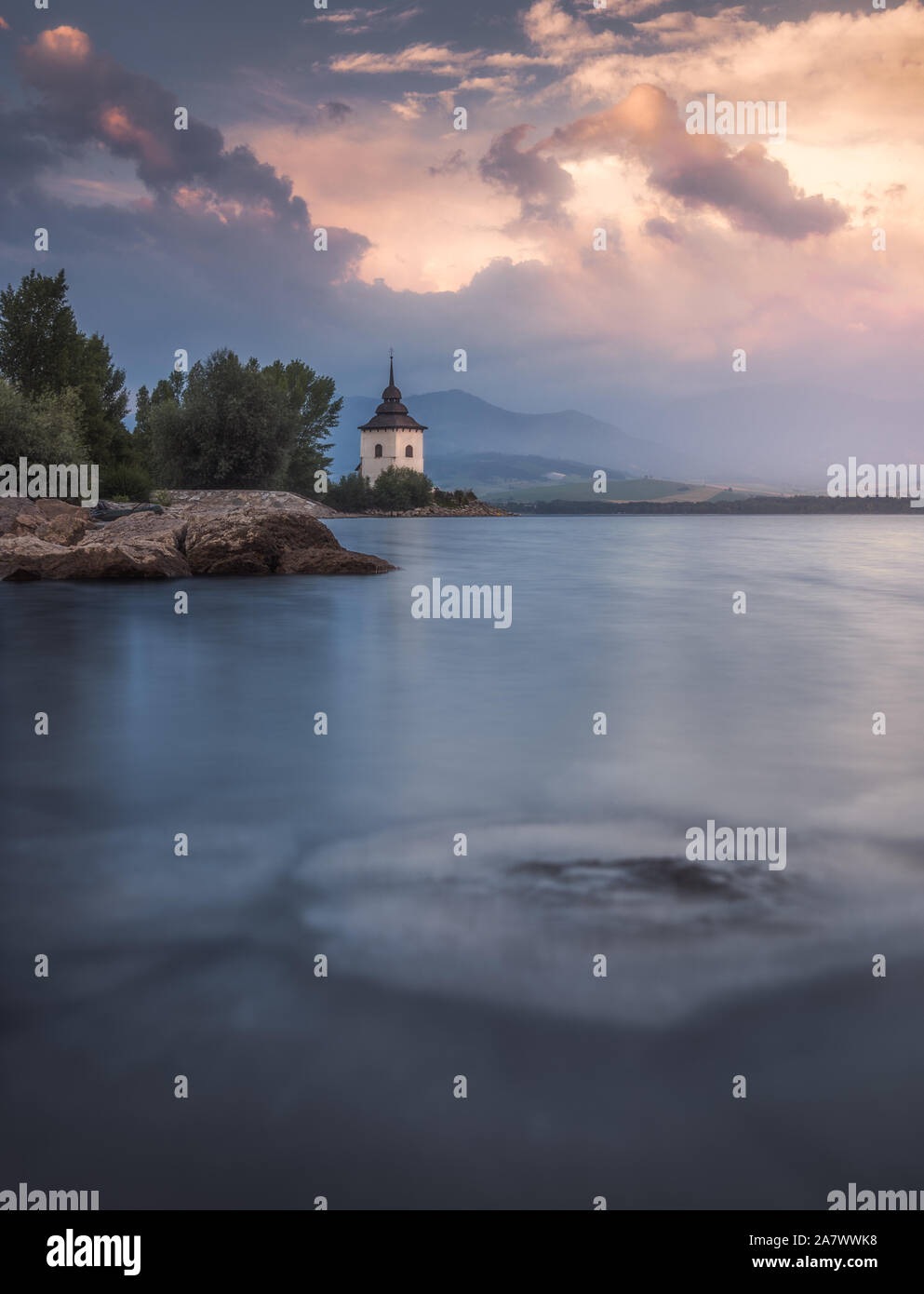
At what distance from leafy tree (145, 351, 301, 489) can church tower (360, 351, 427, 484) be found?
83.0 metres

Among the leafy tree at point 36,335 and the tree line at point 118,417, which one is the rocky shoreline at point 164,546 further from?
the leafy tree at point 36,335

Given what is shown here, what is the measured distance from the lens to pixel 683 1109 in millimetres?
2562

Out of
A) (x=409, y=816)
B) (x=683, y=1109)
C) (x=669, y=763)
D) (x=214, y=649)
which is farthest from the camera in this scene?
(x=214, y=649)

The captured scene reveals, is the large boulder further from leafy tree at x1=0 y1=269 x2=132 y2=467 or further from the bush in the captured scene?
leafy tree at x1=0 y1=269 x2=132 y2=467

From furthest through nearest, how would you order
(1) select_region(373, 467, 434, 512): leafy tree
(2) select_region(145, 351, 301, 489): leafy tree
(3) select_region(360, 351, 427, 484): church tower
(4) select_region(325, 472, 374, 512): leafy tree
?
(3) select_region(360, 351, 427, 484): church tower → (1) select_region(373, 467, 434, 512): leafy tree → (4) select_region(325, 472, 374, 512): leafy tree → (2) select_region(145, 351, 301, 489): leafy tree

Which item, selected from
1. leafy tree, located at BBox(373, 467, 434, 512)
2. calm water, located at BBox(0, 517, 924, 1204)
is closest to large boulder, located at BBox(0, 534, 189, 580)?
calm water, located at BBox(0, 517, 924, 1204)

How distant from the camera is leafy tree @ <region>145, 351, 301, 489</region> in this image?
55750 mm

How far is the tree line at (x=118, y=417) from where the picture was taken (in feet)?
124

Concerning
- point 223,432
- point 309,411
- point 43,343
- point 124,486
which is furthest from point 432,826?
point 309,411

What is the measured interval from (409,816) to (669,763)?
1994 millimetres

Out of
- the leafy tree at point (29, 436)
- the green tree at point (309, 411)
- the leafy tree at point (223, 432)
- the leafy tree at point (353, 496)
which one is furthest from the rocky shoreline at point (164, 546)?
the leafy tree at point (353, 496)
